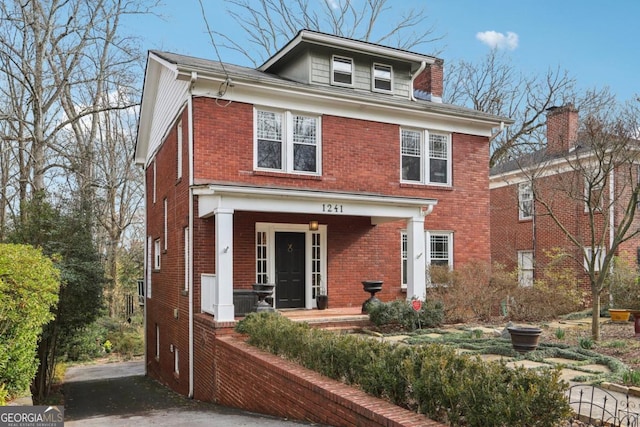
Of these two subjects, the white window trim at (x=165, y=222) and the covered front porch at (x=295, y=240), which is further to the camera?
the white window trim at (x=165, y=222)

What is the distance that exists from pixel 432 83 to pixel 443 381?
15290 millimetres

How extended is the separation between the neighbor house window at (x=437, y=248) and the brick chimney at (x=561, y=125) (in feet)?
20.5

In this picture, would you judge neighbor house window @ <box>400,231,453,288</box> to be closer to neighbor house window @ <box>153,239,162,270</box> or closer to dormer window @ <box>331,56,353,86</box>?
dormer window @ <box>331,56,353,86</box>

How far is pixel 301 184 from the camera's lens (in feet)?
46.0

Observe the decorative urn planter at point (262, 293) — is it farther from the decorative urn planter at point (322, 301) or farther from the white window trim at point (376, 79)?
the white window trim at point (376, 79)

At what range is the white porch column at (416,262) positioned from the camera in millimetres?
13477

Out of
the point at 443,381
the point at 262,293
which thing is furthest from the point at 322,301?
the point at 443,381

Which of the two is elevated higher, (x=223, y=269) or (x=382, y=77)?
(x=382, y=77)

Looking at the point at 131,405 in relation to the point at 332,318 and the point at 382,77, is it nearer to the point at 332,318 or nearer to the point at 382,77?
the point at 332,318

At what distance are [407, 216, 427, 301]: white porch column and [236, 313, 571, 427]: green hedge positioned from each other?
6.09 m

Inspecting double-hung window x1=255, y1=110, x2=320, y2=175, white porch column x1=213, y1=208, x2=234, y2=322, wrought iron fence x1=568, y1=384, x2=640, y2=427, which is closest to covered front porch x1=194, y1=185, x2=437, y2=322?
white porch column x1=213, y1=208, x2=234, y2=322

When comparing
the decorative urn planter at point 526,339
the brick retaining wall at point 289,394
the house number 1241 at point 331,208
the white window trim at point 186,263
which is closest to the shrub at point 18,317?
the brick retaining wall at point 289,394

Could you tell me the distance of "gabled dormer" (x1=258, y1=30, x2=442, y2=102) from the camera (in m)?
15.5

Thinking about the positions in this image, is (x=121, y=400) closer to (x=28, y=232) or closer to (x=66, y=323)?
(x=66, y=323)
